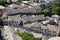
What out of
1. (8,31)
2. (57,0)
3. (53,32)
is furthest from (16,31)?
(57,0)

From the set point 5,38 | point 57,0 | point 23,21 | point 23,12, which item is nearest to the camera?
point 5,38

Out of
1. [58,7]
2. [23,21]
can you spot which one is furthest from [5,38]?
[58,7]

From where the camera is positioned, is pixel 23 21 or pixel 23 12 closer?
pixel 23 21

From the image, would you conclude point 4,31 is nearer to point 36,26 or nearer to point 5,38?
point 5,38

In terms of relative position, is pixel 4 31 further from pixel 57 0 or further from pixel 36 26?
pixel 57 0

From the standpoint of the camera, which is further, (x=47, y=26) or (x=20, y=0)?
(x=20, y=0)

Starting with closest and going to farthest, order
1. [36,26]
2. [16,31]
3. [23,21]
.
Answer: [16,31] → [36,26] → [23,21]

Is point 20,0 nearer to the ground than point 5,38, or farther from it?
nearer to the ground

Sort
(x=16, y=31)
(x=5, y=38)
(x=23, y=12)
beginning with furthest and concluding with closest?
1. (x=23, y=12)
2. (x=16, y=31)
3. (x=5, y=38)

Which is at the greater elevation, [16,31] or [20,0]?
[16,31]
